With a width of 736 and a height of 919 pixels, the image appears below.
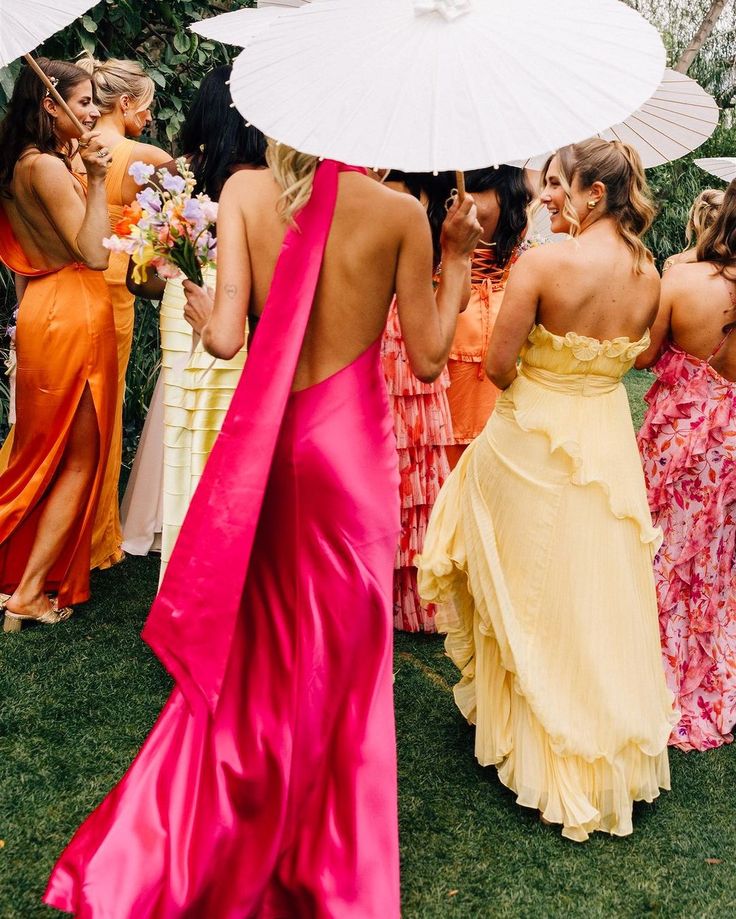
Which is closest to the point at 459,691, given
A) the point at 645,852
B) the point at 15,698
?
the point at 645,852

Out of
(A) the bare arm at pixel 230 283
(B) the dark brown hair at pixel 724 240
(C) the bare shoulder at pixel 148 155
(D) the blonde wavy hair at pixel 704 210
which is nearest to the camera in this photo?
(A) the bare arm at pixel 230 283

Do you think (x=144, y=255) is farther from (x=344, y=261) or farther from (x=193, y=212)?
(x=344, y=261)

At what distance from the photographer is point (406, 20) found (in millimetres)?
2346

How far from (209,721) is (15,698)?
1.63 m

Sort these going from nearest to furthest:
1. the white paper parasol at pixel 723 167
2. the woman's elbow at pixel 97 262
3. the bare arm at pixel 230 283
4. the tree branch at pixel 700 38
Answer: the bare arm at pixel 230 283 < the woman's elbow at pixel 97 262 < the white paper parasol at pixel 723 167 < the tree branch at pixel 700 38

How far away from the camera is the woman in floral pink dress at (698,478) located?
13.1ft

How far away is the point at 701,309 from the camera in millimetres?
3969

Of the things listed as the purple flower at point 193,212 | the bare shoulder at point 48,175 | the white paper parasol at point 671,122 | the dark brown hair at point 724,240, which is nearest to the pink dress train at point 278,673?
the purple flower at point 193,212

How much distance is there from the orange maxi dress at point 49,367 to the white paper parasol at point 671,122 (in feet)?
6.80

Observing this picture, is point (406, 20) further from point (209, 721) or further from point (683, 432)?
point (683, 432)

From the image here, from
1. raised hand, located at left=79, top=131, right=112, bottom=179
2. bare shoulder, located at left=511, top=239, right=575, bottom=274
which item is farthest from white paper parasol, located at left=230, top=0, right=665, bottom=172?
raised hand, located at left=79, top=131, right=112, bottom=179

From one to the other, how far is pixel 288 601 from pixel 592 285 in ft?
4.84

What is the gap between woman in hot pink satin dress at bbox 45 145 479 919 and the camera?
2541 millimetres

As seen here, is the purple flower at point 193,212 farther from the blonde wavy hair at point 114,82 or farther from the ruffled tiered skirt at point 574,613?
the blonde wavy hair at point 114,82
